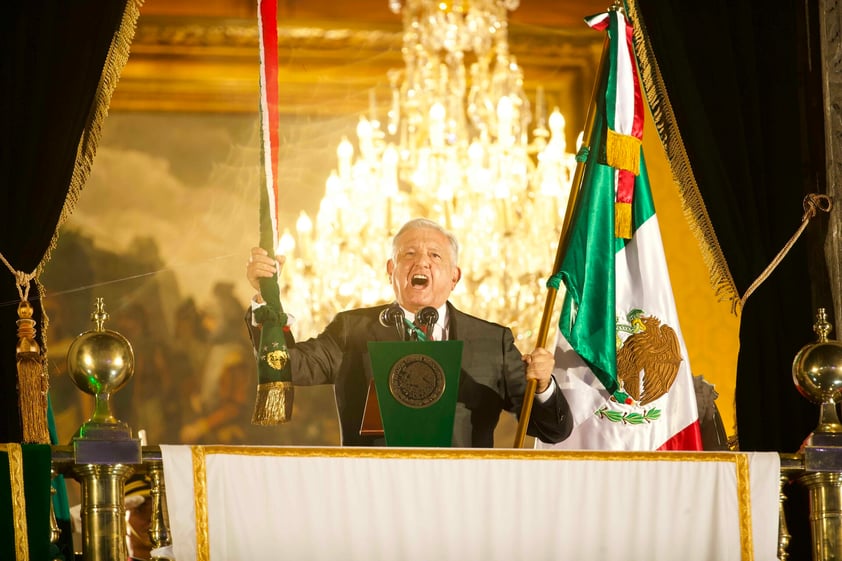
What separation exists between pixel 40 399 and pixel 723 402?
4.05m

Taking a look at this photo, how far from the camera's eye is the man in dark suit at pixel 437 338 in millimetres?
4441

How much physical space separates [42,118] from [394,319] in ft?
4.70

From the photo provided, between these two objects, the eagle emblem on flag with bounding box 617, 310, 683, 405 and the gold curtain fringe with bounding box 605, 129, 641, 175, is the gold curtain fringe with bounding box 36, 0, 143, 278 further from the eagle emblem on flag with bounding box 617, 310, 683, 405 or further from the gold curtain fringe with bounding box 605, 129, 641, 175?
the eagle emblem on flag with bounding box 617, 310, 683, 405

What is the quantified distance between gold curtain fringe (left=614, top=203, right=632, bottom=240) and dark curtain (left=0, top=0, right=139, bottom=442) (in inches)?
74.3

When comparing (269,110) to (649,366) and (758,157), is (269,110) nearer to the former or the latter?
(649,366)

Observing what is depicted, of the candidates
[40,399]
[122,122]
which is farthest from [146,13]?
[40,399]

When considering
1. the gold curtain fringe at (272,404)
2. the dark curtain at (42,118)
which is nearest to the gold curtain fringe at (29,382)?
the dark curtain at (42,118)

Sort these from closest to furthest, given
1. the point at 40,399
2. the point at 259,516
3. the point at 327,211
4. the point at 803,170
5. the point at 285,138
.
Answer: the point at 259,516 → the point at 40,399 → the point at 803,170 → the point at 327,211 → the point at 285,138

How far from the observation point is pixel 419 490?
3.50m

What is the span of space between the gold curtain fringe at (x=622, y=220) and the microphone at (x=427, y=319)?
73cm

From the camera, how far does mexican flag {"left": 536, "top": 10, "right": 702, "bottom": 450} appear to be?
14.9 ft

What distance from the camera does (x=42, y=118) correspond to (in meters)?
4.39

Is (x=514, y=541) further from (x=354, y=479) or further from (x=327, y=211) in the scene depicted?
(x=327, y=211)

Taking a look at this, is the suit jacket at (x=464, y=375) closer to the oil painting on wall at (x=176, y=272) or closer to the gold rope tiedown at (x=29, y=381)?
the gold rope tiedown at (x=29, y=381)
